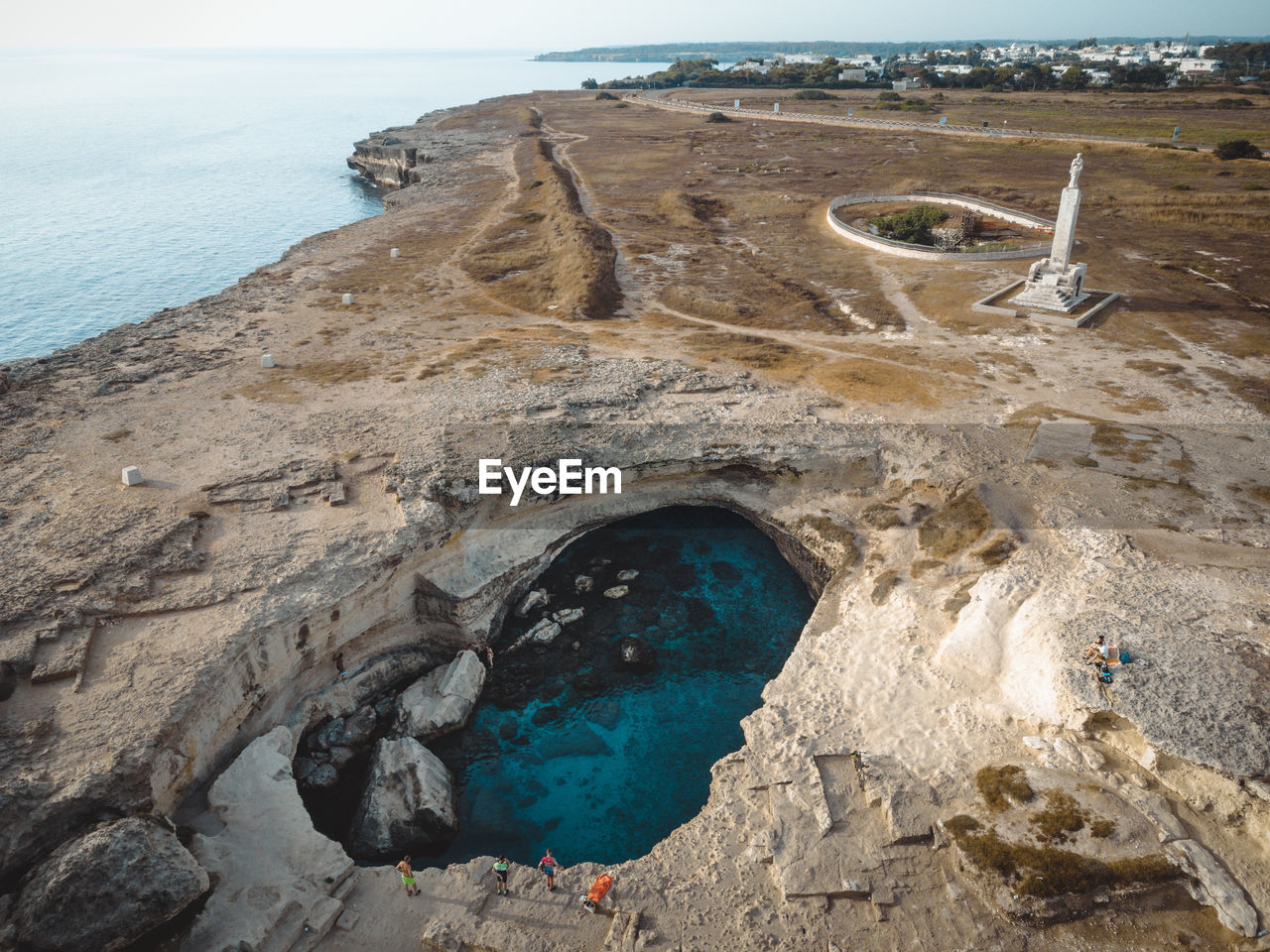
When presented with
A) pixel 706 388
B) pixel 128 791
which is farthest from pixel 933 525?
pixel 128 791

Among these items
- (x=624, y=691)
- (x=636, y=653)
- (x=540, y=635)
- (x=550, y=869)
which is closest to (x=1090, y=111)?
(x=636, y=653)

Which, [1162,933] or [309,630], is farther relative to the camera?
[309,630]

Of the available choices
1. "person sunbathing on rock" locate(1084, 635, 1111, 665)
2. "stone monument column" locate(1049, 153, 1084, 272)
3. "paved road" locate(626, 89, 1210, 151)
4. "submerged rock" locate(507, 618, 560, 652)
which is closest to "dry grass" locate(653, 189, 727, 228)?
"stone monument column" locate(1049, 153, 1084, 272)

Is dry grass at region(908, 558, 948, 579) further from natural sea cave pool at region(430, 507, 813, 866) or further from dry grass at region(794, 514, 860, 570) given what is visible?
natural sea cave pool at region(430, 507, 813, 866)

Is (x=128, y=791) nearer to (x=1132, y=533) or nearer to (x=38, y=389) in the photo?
(x=38, y=389)

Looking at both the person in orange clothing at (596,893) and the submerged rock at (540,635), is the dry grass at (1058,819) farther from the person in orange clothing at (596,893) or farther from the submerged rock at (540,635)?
the submerged rock at (540,635)

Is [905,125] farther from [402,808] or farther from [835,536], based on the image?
[402,808]

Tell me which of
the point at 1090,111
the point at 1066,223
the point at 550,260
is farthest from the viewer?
the point at 1090,111
